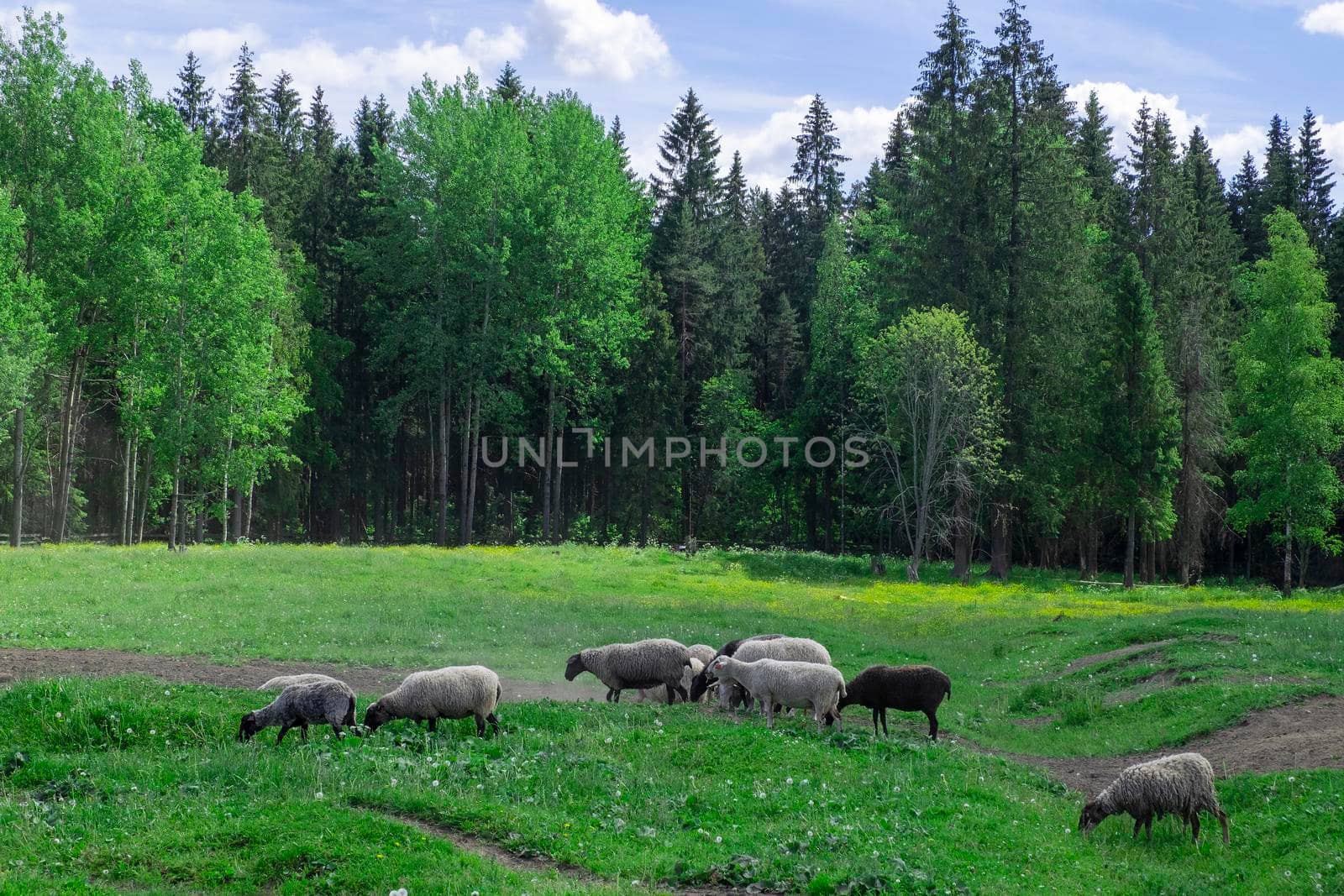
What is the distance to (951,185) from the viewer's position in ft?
193

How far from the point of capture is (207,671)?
22219mm

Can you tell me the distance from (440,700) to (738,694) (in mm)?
5972

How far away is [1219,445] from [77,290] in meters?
56.8

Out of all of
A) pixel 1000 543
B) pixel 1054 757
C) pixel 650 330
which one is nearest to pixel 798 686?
pixel 1054 757

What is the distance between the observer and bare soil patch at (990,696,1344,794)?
16.4m

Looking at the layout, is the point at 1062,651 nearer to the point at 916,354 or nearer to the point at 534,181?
the point at 916,354

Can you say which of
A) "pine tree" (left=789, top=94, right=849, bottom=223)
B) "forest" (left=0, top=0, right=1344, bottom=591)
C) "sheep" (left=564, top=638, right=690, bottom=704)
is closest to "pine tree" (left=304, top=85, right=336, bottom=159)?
"forest" (left=0, top=0, right=1344, bottom=591)

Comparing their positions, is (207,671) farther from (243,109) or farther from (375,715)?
(243,109)

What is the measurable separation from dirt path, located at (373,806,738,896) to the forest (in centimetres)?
3879

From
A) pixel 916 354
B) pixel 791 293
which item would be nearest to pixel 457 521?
pixel 791 293

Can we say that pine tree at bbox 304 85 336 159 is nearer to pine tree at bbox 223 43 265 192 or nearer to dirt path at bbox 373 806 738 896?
pine tree at bbox 223 43 265 192

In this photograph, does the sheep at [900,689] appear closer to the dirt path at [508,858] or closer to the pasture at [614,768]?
the pasture at [614,768]

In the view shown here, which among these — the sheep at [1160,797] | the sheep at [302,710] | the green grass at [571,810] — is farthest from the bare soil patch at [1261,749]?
the sheep at [302,710]

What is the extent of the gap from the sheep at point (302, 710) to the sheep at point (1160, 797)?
33.6 ft
